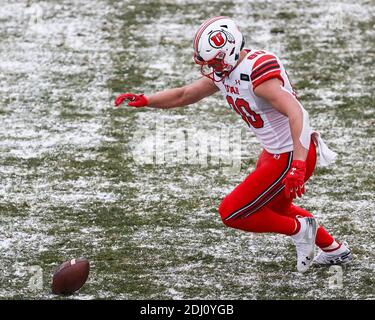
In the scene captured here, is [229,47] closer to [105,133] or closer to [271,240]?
[271,240]

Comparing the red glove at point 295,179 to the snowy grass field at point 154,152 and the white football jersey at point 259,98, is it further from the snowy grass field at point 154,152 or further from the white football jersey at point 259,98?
the snowy grass field at point 154,152

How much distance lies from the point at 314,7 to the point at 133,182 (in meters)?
4.86

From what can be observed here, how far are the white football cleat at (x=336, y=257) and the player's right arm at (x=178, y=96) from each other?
1.26 m

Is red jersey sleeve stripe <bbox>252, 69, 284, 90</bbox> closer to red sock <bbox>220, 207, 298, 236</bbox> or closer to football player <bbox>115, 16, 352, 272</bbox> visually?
football player <bbox>115, 16, 352, 272</bbox>

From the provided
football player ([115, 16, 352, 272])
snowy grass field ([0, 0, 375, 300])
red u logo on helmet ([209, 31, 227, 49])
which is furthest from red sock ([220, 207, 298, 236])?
red u logo on helmet ([209, 31, 227, 49])

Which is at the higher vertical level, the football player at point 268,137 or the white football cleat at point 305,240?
the football player at point 268,137

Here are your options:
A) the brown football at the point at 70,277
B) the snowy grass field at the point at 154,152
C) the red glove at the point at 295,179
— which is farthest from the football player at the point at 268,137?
the brown football at the point at 70,277

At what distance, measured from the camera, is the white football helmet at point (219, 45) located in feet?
19.3

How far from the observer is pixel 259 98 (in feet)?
19.5

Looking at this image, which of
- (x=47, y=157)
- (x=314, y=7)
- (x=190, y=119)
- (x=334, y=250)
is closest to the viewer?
(x=334, y=250)

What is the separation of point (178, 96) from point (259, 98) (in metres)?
0.75

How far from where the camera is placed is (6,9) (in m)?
11.8

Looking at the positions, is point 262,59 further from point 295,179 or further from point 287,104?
point 295,179
